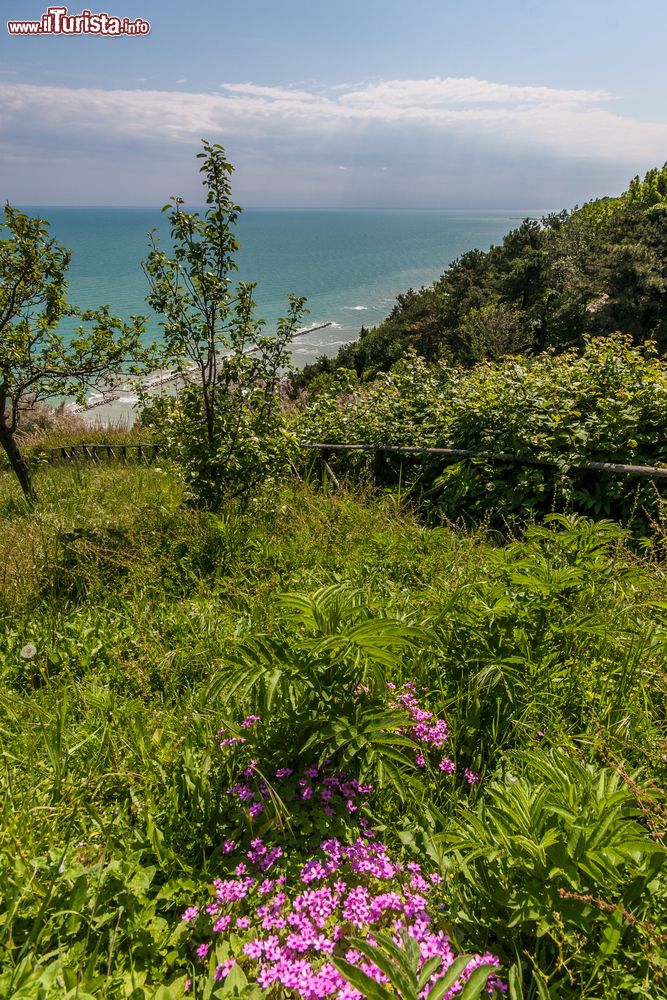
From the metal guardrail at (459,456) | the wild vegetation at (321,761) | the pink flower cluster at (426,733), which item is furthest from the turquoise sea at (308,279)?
the pink flower cluster at (426,733)

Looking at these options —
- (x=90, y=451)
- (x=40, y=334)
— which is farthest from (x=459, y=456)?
(x=90, y=451)

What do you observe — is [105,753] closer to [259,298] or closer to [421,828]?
[421,828]

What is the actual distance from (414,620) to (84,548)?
336 centimetres

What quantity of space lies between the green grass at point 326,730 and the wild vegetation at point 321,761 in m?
0.01

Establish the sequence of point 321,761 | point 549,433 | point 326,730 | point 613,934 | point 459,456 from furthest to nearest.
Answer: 1. point 459,456
2. point 549,433
3. point 326,730
4. point 321,761
5. point 613,934

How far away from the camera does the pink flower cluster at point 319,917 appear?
5.19 ft

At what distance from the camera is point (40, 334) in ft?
22.4

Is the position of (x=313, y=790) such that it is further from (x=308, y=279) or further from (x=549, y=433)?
(x=308, y=279)

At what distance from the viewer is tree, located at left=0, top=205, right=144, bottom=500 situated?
650cm

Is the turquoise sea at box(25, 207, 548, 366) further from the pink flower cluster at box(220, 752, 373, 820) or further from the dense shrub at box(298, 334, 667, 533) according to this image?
the pink flower cluster at box(220, 752, 373, 820)

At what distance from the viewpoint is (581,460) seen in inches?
223

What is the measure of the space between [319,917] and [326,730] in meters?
0.60

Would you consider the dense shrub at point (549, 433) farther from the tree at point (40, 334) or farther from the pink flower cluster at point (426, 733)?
the tree at point (40, 334)

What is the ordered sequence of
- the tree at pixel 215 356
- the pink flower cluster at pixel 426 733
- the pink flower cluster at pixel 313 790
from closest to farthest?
the pink flower cluster at pixel 313 790 < the pink flower cluster at pixel 426 733 < the tree at pixel 215 356
